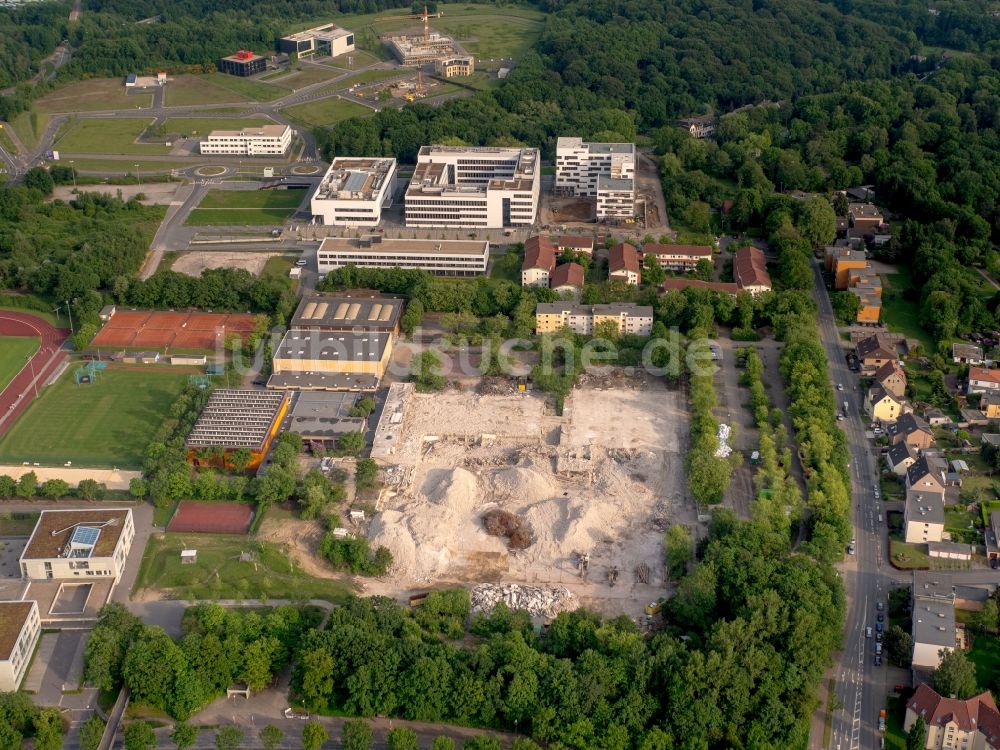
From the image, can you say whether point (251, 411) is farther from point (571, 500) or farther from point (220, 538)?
point (571, 500)

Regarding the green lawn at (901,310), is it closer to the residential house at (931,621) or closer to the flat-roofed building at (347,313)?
the residential house at (931,621)

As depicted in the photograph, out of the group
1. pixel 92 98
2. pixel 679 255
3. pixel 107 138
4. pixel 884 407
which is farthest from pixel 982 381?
pixel 92 98

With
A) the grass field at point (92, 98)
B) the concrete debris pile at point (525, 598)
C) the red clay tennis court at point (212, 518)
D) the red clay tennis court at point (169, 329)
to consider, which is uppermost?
the concrete debris pile at point (525, 598)

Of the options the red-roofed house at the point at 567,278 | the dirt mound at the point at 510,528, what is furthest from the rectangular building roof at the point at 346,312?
the dirt mound at the point at 510,528

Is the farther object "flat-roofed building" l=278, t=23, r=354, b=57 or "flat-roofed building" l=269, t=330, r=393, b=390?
"flat-roofed building" l=278, t=23, r=354, b=57

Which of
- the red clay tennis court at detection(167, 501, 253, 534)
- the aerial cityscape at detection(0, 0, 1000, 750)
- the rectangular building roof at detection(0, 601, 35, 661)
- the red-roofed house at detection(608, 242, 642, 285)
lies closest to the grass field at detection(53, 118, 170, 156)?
the aerial cityscape at detection(0, 0, 1000, 750)

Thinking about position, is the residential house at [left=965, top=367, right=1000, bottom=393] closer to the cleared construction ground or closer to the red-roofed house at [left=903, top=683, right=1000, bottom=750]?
the cleared construction ground
